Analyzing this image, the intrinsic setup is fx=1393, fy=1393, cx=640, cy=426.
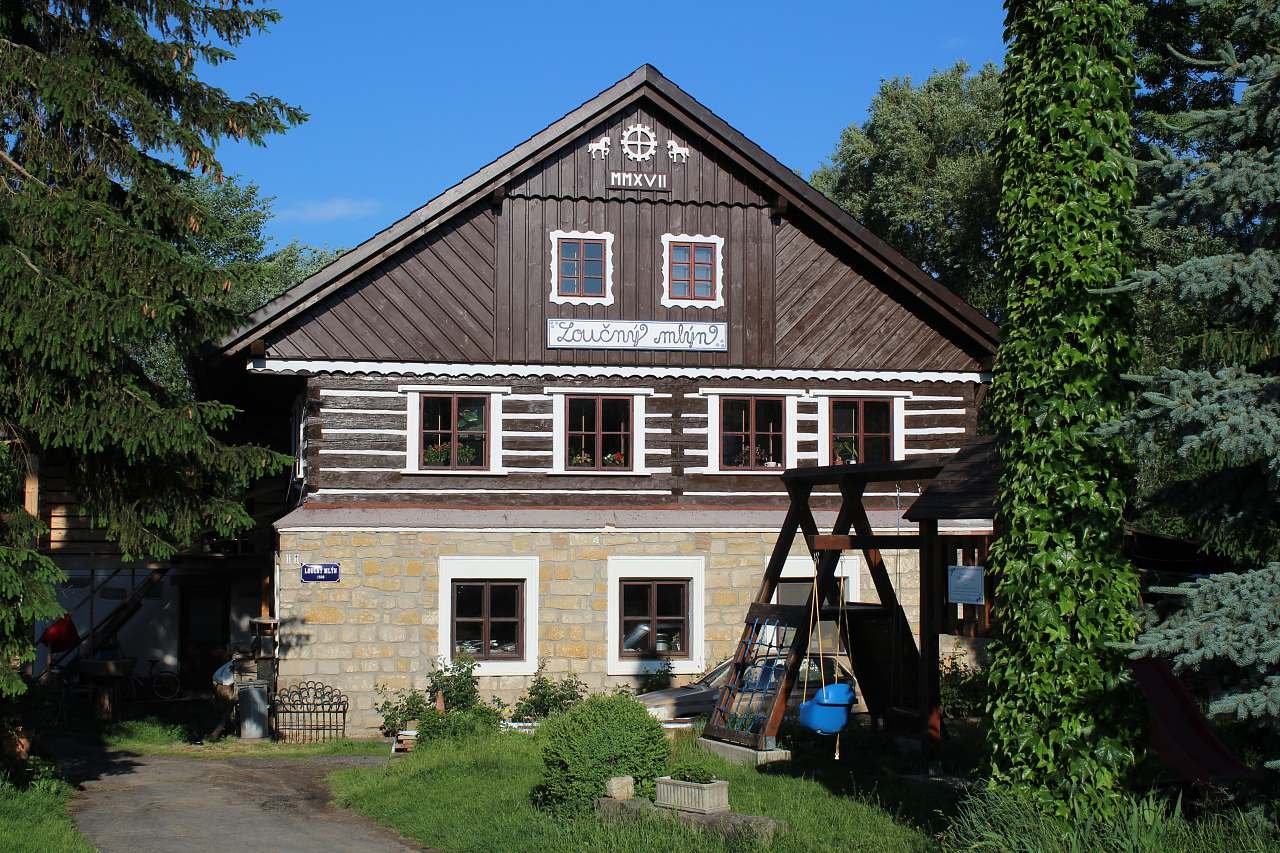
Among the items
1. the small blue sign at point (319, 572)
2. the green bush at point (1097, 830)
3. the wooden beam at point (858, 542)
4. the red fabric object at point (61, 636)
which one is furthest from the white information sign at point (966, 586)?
the red fabric object at point (61, 636)

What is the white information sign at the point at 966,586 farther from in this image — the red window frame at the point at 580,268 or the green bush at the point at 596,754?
the red window frame at the point at 580,268

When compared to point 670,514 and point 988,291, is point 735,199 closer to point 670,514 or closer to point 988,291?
point 670,514

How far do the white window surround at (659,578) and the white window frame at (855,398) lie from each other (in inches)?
113

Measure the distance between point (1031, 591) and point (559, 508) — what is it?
1349 cm

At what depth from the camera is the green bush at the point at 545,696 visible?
2108 centimetres

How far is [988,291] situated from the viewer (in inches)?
1587

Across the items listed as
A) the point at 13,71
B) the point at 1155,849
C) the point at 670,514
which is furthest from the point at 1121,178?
the point at 670,514

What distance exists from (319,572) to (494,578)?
8.90 feet

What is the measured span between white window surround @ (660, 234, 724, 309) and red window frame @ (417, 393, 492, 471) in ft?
11.4

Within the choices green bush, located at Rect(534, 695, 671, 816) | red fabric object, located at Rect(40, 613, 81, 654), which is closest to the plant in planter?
red fabric object, located at Rect(40, 613, 81, 654)

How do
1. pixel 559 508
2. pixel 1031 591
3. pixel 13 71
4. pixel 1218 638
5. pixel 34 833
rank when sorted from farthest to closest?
pixel 559 508
pixel 13 71
pixel 34 833
pixel 1031 591
pixel 1218 638

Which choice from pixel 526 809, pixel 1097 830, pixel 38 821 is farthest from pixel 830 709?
pixel 38 821

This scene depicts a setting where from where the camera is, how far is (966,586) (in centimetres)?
1459

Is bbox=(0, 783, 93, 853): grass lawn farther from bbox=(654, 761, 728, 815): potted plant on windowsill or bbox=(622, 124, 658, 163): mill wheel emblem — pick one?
bbox=(622, 124, 658, 163): mill wheel emblem
